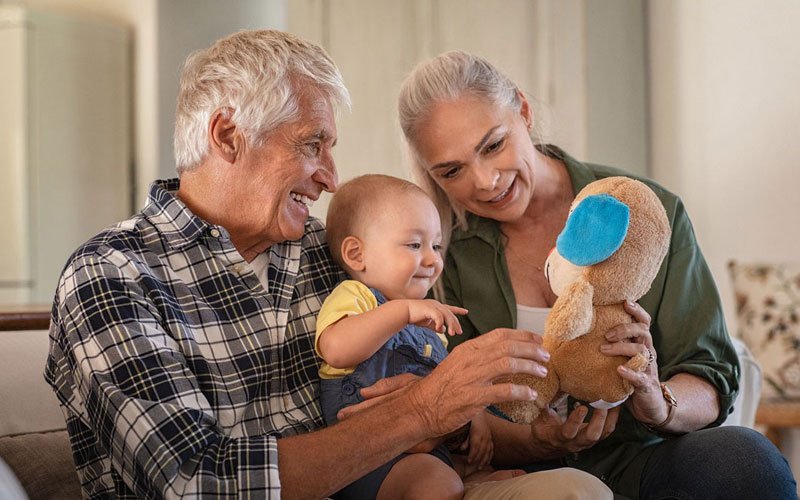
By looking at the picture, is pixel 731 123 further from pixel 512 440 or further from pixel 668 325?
pixel 512 440

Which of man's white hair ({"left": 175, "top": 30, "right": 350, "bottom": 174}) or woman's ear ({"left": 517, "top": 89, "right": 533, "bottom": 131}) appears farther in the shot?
woman's ear ({"left": 517, "top": 89, "right": 533, "bottom": 131})

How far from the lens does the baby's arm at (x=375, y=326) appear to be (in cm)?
138

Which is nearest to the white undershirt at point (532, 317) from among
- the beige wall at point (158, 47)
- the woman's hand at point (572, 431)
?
the woman's hand at point (572, 431)

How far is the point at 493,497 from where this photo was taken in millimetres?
1365

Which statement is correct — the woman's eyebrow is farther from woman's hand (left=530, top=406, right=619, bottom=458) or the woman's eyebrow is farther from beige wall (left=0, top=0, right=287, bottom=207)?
beige wall (left=0, top=0, right=287, bottom=207)

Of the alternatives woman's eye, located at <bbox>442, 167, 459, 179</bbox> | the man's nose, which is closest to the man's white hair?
the man's nose

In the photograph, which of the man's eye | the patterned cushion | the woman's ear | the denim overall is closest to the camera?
the denim overall

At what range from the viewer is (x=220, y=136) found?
5.21 ft

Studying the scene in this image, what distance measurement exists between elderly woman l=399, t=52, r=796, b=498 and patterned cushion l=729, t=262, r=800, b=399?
1.27 meters

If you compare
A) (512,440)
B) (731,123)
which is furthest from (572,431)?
(731,123)

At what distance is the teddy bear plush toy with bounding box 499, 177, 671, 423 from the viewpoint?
1209 millimetres

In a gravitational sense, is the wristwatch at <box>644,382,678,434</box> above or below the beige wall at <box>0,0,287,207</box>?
below

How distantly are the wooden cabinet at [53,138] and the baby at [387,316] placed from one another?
299 cm

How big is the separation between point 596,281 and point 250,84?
691 mm
